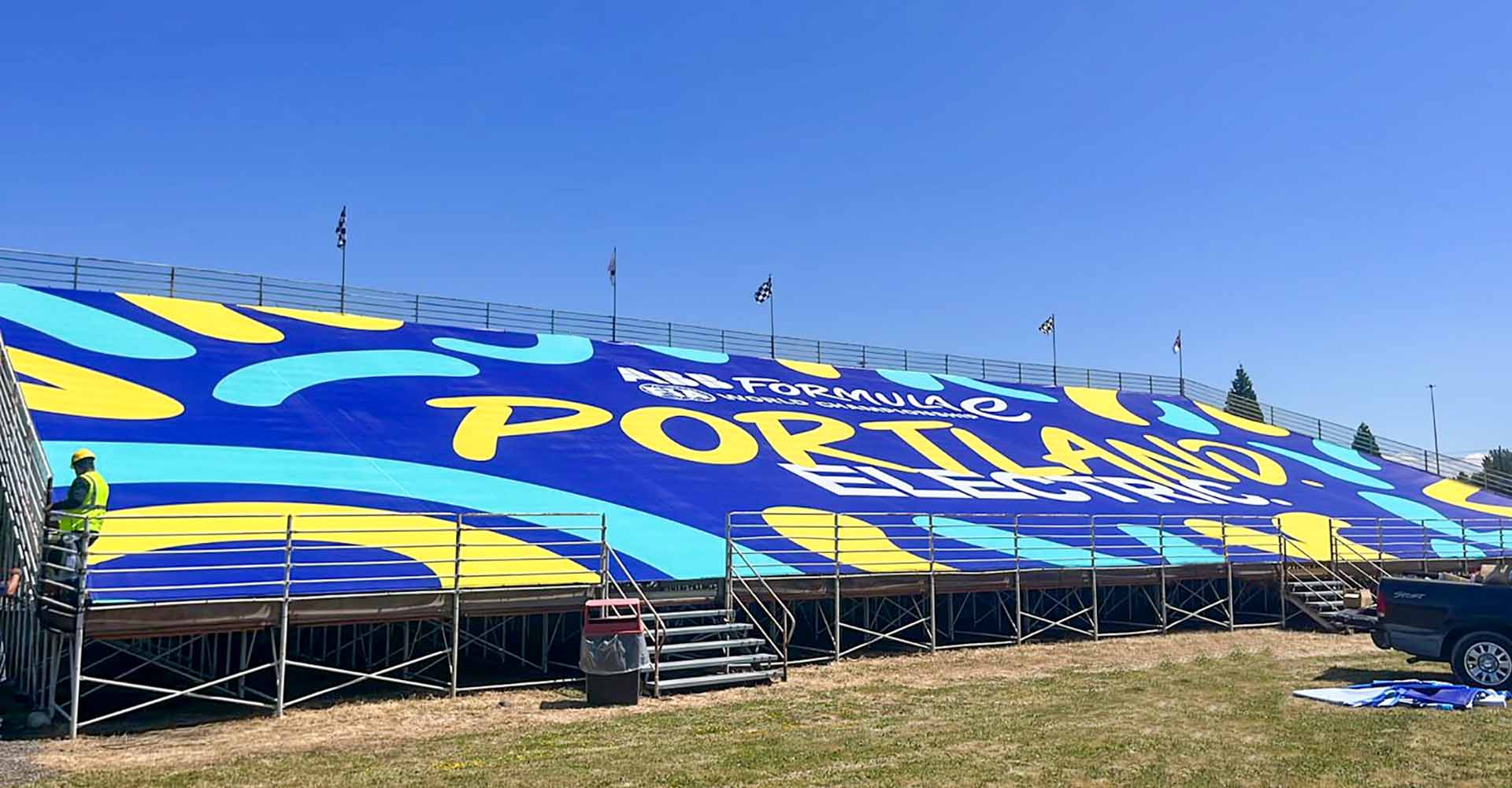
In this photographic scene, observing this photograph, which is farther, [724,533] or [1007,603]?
[1007,603]

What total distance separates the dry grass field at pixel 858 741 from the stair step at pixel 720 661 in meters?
0.43

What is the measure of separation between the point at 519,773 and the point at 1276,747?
6.82 meters

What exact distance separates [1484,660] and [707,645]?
32.4ft

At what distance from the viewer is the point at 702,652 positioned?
16.0 m

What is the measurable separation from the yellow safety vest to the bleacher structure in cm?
19

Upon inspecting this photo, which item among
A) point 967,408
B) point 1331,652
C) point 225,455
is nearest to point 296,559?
point 225,455

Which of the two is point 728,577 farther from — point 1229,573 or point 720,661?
point 1229,573

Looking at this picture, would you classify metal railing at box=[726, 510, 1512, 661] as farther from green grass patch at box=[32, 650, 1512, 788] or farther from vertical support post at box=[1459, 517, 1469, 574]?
green grass patch at box=[32, 650, 1512, 788]

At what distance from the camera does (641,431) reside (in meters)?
23.7

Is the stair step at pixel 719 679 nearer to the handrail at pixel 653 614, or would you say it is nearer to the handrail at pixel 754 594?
the handrail at pixel 653 614

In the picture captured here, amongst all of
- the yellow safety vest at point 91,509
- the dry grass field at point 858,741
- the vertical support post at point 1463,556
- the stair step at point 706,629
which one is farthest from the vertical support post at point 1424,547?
the yellow safety vest at point 91,509

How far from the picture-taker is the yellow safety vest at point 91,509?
12.1m

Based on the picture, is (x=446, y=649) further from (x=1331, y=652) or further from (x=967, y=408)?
(x=967, y=408)

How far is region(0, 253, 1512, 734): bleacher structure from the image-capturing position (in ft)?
45.5
